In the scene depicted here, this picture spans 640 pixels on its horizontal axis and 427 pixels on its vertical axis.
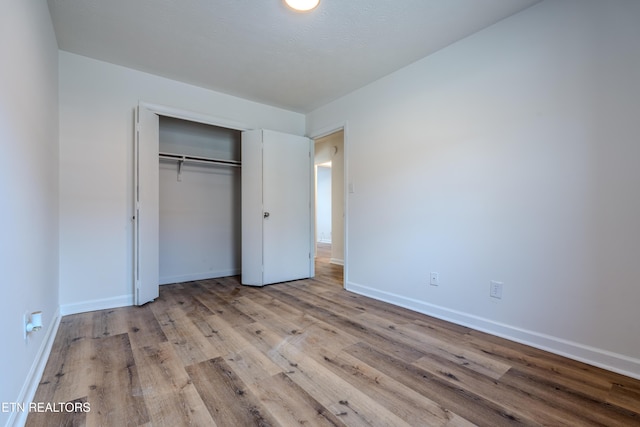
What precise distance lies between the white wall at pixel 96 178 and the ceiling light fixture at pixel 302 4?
2016mm

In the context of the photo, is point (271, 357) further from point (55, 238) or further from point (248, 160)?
point (248, 160)

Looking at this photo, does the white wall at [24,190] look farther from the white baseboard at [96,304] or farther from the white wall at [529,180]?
the white wall at [529,180]

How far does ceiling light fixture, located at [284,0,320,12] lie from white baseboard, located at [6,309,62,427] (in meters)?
2.74

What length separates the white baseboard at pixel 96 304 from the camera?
277cm

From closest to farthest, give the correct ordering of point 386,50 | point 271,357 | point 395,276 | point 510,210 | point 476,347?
point 271,357, point 476,347, point 510,210, point 386,50, point 395,276

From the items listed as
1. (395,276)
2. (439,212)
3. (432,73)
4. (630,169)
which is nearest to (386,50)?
(432,73)

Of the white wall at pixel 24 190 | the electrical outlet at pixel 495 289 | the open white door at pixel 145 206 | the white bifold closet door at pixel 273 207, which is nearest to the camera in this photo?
the white wall at pixel 24 190

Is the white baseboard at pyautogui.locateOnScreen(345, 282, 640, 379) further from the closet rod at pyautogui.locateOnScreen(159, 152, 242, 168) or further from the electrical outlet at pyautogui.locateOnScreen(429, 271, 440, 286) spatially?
the closet rod at pyautogui.locateOnScreen(159, 152, 242, 168)

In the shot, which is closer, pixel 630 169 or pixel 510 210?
pixel 630 169

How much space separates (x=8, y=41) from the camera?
1301 mm

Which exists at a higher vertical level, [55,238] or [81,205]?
[81,205]

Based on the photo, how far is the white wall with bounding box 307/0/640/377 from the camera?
179 centimetres

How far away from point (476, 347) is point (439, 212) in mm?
1148

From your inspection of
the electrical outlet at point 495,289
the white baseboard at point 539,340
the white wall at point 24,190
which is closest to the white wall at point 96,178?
the white wall at point 24,190
